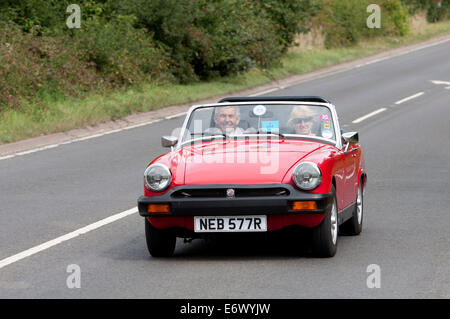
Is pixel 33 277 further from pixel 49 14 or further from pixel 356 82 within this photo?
pixel 356 82

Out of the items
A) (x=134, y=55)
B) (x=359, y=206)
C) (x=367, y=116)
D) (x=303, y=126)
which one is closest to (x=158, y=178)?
(x=303, y=126)

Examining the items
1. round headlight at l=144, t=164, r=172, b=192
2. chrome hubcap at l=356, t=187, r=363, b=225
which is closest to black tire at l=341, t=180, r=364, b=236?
chrome hubcap at l=356, t=187, r=363, b=225

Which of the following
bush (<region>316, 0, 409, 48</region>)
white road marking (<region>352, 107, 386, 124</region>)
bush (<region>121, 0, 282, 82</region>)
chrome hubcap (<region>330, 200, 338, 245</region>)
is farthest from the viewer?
bush (<region>316, 0, 409, 48</region>)

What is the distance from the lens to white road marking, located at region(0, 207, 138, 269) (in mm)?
8734

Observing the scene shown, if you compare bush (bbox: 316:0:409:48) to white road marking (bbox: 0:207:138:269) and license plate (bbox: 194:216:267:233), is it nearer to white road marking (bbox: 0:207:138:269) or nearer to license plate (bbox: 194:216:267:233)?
white road marking (bbox: 0:207:138:269)

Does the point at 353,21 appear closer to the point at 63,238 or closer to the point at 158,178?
the point at 63,238

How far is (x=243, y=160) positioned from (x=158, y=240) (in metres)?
1.01

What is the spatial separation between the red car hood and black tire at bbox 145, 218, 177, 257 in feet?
1.76

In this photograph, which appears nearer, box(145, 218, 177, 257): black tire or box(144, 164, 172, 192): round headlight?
box(144, 164, 172, 192): round headlight

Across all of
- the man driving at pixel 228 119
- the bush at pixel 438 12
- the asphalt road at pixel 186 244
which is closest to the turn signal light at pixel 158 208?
the asphalt road at pixel 186 244

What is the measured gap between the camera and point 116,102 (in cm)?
2405

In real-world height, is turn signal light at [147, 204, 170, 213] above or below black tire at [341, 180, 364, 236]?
above

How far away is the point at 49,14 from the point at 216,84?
19.9 feet

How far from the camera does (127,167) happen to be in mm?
15891
